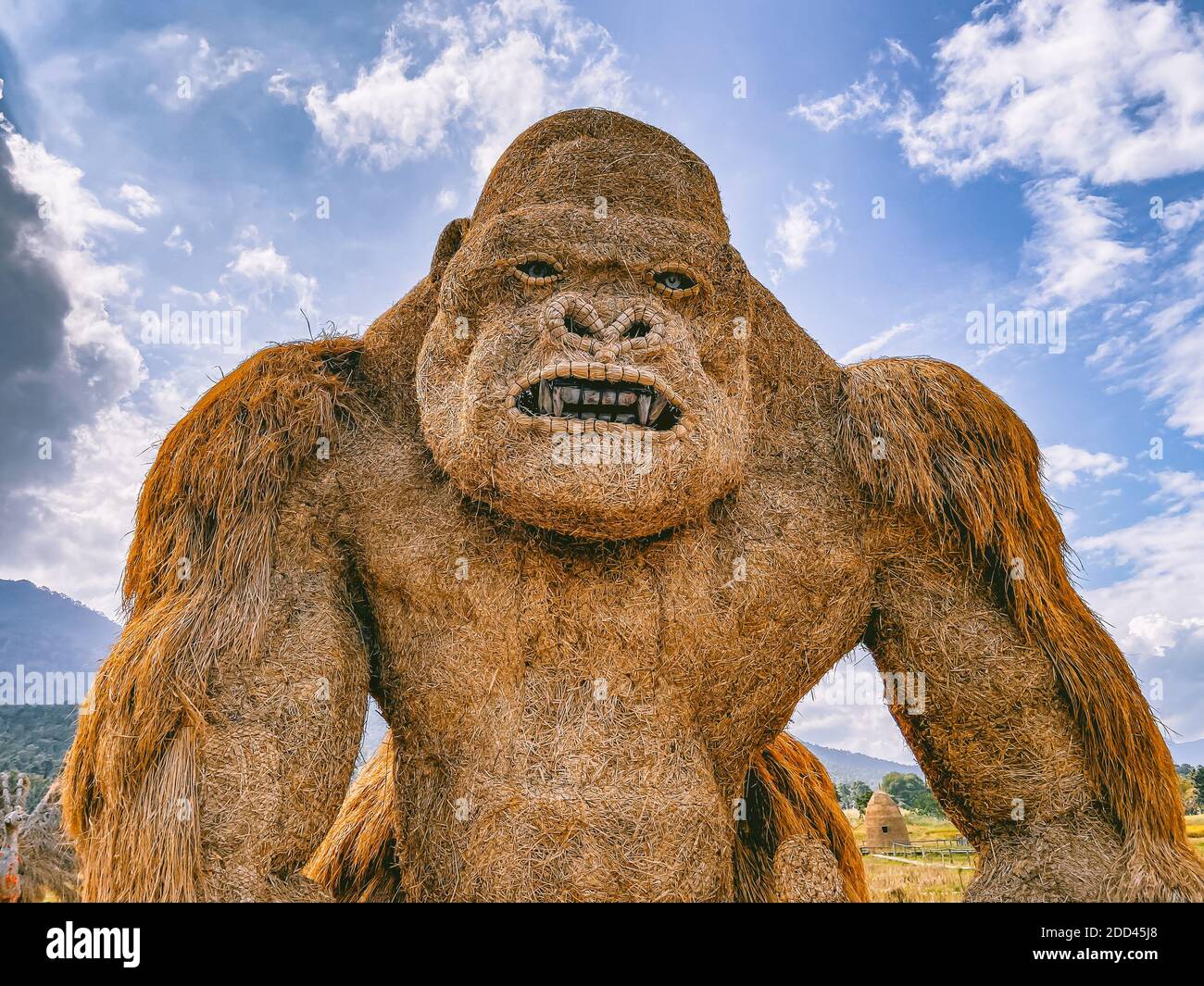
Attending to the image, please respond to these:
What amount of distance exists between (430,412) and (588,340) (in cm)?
54

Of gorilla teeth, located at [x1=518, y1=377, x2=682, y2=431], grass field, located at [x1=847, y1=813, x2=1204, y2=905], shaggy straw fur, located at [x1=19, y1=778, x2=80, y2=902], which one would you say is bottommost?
grass field, located at [x1=847, y1=813, x2=1204, y2=905]

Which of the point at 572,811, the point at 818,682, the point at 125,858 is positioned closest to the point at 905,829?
the point at 818,682

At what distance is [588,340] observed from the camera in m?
2.75

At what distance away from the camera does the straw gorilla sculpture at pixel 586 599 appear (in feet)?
8.66

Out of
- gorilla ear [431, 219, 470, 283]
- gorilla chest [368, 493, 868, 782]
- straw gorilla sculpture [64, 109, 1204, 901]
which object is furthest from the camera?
gorilla ear [431, 219, 470, 283]

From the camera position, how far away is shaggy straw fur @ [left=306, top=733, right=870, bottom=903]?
307 centimetres

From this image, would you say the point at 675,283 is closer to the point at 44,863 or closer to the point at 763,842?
the point at 763,842

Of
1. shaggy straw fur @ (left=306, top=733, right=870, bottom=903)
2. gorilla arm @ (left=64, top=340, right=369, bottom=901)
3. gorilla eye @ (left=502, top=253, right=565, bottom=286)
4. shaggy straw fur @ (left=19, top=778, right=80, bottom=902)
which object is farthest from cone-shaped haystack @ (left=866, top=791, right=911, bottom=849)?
gorilla eye @ (left=502, top=253, right=565, bottom=286)

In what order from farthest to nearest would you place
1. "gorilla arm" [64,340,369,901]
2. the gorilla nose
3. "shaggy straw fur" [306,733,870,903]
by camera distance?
"shaggy straw fur" [306,733,870,903], the gorilla nose, "gorilla arm" [64,340,369,901]

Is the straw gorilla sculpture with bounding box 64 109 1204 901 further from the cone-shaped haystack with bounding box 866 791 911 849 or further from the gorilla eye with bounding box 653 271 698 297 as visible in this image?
the cone-shaped haystack with bounding box 866 791 911 849

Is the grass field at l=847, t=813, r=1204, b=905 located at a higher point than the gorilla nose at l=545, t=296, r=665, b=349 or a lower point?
lower
